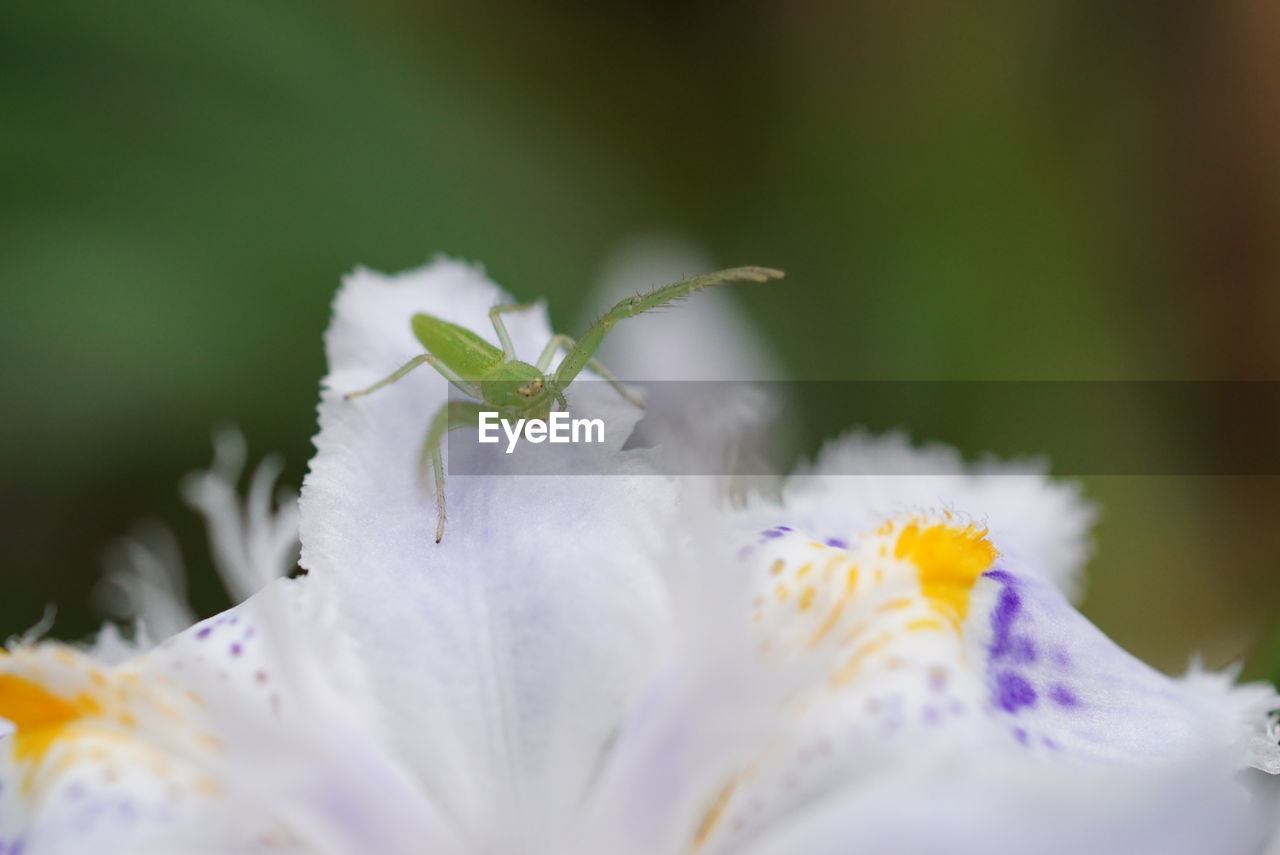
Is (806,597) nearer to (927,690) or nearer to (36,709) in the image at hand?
(927,690)

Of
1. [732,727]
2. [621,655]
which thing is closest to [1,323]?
[621,655]


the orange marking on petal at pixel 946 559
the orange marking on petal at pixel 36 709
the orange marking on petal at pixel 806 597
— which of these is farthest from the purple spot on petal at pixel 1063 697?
the orange marking on petal at pixel 36 709

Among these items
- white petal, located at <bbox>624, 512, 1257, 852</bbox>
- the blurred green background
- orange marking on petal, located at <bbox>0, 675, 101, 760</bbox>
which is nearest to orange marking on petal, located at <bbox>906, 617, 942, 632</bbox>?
white petal, located at <bbox>624, 512, 1257, 852</bbox>

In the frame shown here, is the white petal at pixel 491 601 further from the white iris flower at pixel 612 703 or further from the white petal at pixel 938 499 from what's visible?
the white petal at pixel 938 499

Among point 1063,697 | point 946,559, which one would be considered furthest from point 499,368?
point 1063,697

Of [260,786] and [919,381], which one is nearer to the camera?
[260,786]

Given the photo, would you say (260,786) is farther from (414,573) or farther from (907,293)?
(907,293)
